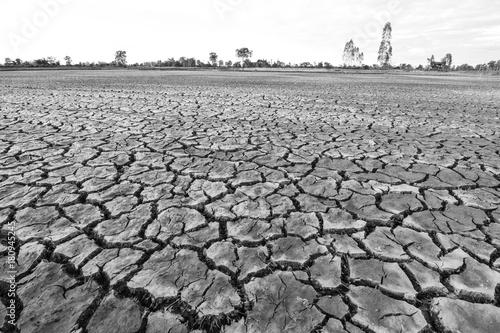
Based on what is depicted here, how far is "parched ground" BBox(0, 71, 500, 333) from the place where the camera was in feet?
4.44

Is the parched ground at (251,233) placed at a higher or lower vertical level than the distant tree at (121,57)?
lower

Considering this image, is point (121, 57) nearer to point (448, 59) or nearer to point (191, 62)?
point (191, 62)

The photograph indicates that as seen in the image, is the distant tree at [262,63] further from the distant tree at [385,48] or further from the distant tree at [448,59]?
the distant tree at [448,59]

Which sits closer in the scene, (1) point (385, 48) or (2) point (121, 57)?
(1) point (385, 48)

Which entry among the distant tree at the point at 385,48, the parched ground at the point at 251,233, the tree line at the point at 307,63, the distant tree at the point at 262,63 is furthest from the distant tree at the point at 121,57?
the parched ground at the point at 251,233

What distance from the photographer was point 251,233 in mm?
1965

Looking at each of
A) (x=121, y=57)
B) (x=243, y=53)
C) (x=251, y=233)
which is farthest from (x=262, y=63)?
(x=251, y=233)

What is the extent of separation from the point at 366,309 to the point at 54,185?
2.82 meters

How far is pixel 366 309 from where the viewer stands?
1.36 m

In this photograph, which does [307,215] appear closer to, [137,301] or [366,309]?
[366,309]

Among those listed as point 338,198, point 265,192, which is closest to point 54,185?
point 265,192

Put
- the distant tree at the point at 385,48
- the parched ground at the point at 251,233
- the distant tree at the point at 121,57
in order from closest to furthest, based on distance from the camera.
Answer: the parched ground at the point at 251,233
the distant tree at the point at 385,48
the distant tree at the point at 121,57

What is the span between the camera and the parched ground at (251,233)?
4.44ft

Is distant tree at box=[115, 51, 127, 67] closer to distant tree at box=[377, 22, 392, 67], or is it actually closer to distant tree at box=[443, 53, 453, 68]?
distant tree at box=[377, 22, 392, 67]
